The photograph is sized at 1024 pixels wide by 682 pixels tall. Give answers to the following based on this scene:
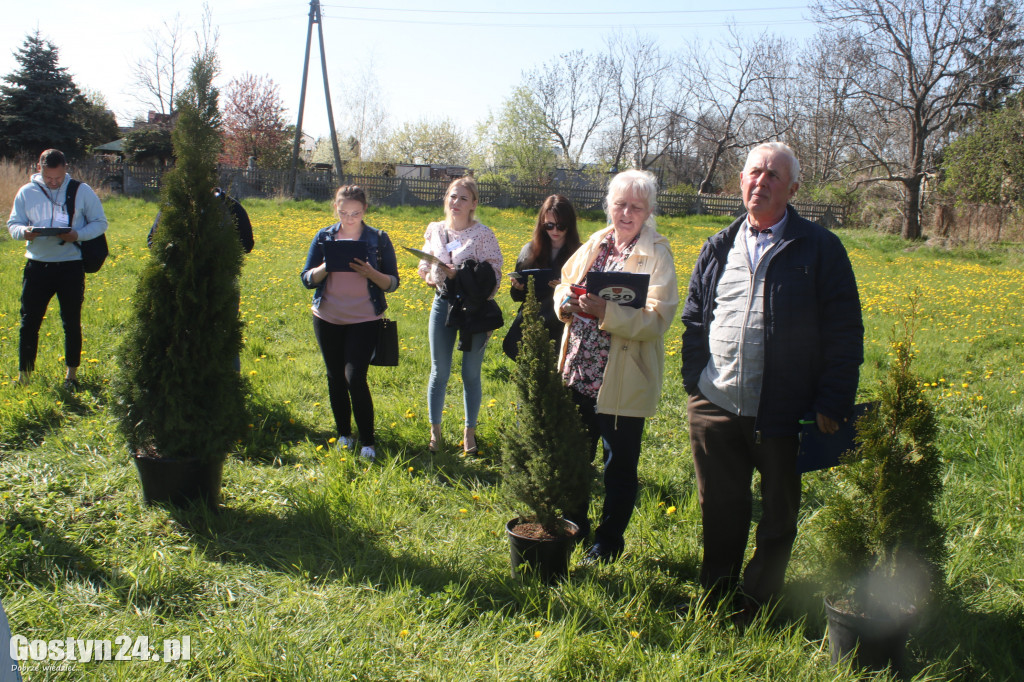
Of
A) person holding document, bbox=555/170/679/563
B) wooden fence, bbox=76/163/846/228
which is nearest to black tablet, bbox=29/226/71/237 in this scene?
person holding document, bbox=555/170/679/563

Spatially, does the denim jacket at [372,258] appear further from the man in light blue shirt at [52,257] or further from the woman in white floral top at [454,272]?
the man in light blue shirt at [52,257]

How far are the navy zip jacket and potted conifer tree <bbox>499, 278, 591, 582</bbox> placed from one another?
0.85 metres

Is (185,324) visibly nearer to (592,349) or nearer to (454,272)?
(454,272)

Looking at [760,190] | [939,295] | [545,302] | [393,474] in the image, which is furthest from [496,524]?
[939,295]

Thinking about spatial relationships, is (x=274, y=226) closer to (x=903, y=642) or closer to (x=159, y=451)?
(x=159, y=451)

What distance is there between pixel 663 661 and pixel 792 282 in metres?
1.58

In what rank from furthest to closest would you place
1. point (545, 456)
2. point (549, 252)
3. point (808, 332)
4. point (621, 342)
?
point (549, 252)
point (621, 342)
point (545, 456)
point (808, 332)

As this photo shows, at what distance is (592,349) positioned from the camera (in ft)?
11.9

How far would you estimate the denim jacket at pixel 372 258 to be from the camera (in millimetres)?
4891

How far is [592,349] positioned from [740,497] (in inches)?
41.1

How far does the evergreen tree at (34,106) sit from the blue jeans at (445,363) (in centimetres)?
3742

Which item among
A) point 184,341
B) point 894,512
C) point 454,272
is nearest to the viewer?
point 894,512

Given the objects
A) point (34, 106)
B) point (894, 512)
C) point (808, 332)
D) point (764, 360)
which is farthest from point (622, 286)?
point (34, 106)

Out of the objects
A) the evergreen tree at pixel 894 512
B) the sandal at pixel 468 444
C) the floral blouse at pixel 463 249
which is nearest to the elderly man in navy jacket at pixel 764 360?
the evergreen tree at pixel 894 512
